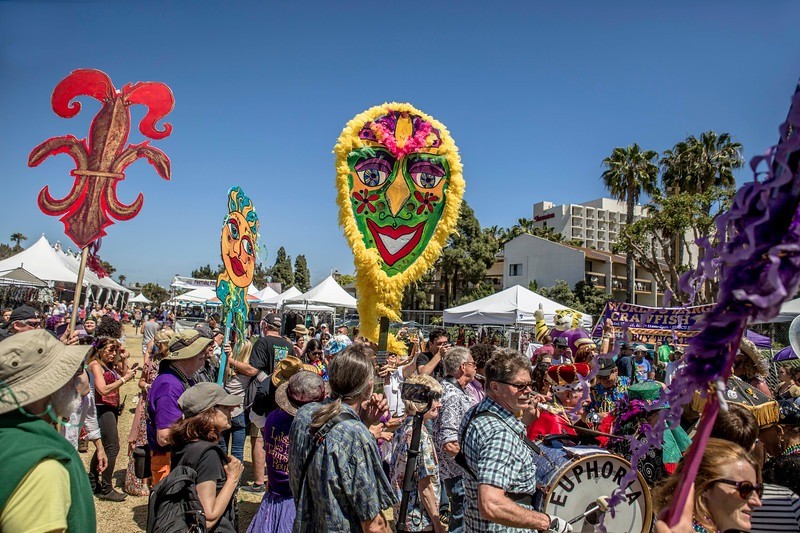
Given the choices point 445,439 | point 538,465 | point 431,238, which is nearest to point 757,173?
point 538,465

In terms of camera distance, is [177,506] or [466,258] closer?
[177,506]

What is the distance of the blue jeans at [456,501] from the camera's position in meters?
3.52

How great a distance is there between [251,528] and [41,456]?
2398mm

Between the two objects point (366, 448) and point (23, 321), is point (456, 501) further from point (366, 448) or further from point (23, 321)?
point (23, 321)

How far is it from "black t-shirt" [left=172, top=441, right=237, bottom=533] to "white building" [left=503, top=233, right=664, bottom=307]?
41.6 m

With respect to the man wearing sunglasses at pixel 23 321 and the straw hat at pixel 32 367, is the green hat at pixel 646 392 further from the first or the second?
the man wearing sunglasses at pixel 23 321

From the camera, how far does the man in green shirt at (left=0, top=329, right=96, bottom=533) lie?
152cm

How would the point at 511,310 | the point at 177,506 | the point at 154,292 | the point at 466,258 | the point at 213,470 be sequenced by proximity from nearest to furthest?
the point at 177,506 → the point at 213,470 → the point at 511,310 → the point at 466,258 → the point at 154,292

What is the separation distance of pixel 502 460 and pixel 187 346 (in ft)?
8.78

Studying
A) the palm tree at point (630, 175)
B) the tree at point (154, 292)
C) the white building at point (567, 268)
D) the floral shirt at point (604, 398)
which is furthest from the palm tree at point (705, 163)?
the tree at point (154, 292)

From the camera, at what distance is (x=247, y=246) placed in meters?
7.21

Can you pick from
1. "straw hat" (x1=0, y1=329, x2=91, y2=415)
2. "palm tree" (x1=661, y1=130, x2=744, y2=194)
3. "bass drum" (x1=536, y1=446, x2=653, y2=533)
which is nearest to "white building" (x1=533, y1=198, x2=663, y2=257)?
"palm tree" (x1=661, y1=130, x2=744, y2=194)

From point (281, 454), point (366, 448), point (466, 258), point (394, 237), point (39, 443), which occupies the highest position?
point (466, 258)

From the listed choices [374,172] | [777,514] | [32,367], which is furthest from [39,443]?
[374,172]
